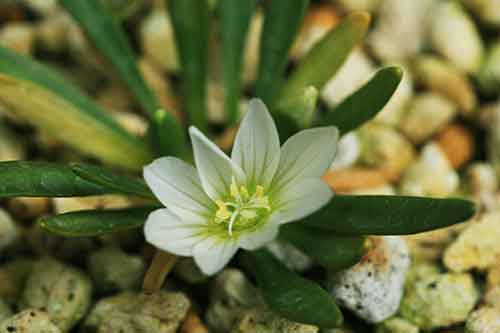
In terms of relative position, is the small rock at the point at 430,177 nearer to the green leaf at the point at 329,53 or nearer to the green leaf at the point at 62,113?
the green leaf at the point at 329,53

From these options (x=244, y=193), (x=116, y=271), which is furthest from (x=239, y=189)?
(x=116, y=271)

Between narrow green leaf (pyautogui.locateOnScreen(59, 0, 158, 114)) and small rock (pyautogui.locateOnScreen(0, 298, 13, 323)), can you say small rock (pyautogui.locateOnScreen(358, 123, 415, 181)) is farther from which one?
small rock (pyautogui.locateOnScreen(0, 298, 13, 323))

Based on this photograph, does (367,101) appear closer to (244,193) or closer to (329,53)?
(329,53)

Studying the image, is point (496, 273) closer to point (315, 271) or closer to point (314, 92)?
point (315, 271)

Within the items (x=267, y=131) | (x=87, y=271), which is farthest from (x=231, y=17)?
(x=87, y=271)

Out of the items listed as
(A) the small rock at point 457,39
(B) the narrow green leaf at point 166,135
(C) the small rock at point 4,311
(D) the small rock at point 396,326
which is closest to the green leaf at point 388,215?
(D) the small rock at point 396,326

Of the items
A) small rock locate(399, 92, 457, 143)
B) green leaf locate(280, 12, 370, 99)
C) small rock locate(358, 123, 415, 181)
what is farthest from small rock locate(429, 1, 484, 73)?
green leaf locate(280, 12, 370, 99)
